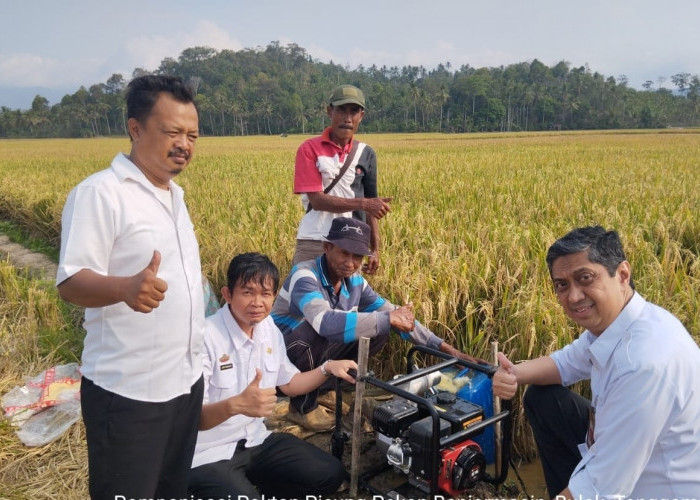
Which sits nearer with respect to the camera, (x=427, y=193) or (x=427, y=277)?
(x=427, y=277)

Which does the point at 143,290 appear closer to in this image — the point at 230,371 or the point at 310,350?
the point at 230,371

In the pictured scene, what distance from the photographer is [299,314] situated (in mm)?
3057

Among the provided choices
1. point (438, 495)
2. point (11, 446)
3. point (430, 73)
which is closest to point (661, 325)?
point (438, 495)

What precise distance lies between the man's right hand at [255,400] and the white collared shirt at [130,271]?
1.10ft

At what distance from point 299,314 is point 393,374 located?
2.66 ft

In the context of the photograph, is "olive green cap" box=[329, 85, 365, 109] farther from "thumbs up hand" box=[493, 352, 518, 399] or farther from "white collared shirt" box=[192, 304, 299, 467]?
"thumbs up hand" box=[493, 352, 518, 399]

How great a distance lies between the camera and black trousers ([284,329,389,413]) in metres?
2.99

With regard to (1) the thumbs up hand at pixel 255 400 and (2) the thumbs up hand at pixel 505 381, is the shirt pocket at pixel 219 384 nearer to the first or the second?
(1) the thumbs up hand at pixel 255 400

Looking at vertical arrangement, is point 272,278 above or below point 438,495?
above

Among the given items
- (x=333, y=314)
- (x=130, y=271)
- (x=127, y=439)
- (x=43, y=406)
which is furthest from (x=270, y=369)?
(x=43, y=406)

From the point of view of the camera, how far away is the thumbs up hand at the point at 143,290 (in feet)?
4.48

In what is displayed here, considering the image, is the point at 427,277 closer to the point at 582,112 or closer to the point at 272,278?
the point at 272,278

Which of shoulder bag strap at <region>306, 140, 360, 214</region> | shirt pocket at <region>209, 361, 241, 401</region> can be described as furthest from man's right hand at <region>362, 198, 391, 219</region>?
shirt pocket at <region>209, 361, 241, 401</region>

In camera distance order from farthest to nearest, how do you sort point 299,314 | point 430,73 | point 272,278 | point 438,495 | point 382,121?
point 430,73
point 382,121
point 299,314
point 272,278
point 438,495
